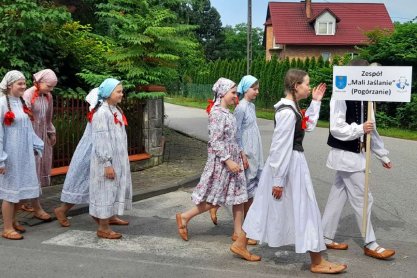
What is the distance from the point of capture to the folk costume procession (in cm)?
462

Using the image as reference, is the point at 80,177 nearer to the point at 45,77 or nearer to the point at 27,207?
the point at 27,207

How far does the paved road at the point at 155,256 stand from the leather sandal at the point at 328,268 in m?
0.08

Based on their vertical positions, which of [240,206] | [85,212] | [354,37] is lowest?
[85,212]

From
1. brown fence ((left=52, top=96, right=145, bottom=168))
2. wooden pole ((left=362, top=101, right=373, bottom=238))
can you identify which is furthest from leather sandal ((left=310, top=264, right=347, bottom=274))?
brown fence ((left=52, top=96, right=145, bottom=168))

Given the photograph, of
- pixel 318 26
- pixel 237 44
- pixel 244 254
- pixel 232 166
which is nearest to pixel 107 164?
pixel 232 166

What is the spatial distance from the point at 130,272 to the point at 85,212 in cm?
236

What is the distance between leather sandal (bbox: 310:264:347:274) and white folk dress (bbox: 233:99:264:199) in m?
1.38

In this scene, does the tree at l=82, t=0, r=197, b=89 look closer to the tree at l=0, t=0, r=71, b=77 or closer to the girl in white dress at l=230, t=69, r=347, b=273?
the tree at l=0, t=0, r=71, b=77

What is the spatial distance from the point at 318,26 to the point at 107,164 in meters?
45.2

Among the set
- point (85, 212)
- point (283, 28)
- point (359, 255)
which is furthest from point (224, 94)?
point (283, 28)

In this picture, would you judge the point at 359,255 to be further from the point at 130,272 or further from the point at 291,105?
the point at 130,272

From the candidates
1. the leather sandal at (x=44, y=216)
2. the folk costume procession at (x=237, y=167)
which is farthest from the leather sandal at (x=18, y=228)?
the leather sandal at (x=44, y=216)

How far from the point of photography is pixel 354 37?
47.9 m

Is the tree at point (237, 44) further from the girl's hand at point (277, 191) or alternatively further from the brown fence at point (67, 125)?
the girl's hand at point (277, 191)
